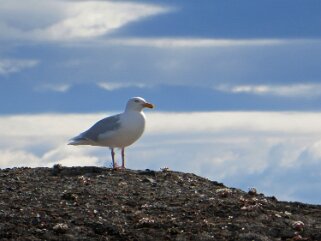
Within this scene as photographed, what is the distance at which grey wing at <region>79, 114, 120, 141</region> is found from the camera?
26233mm

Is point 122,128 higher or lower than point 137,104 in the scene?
lower

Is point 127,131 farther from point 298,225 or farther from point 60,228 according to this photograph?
point 60,228

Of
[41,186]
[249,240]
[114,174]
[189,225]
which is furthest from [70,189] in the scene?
[249,240]

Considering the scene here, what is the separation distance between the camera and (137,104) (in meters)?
26.6

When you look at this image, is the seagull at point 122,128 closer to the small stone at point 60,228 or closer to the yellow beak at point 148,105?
the yellow beak at point 148,105

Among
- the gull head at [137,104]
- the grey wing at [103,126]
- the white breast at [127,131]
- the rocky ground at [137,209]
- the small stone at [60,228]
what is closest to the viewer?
the small stone at [60,228]

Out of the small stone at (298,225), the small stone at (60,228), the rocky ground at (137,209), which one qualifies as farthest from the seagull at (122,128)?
the small stone at (60,228)

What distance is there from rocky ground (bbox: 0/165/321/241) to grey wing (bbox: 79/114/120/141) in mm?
2751

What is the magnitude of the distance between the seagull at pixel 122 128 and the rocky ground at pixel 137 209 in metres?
2.59

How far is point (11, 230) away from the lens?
17.8 metres

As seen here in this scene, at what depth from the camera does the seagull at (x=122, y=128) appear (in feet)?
85.7

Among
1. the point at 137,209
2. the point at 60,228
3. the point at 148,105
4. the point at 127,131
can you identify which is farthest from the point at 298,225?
the point at 148,105

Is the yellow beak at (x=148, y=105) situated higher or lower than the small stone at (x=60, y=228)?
higher

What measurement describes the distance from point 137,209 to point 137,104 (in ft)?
24.1
